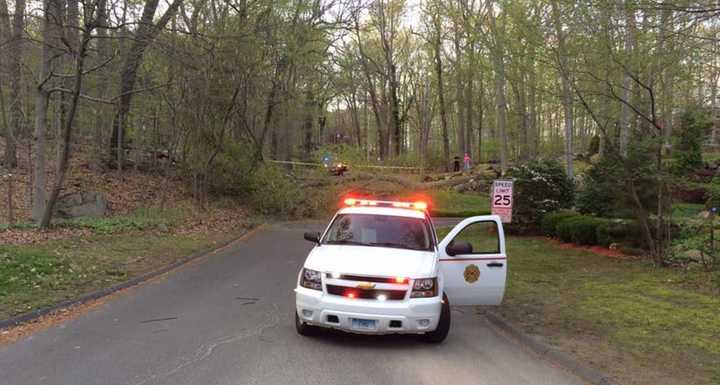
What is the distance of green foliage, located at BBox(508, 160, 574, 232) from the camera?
20766 mm

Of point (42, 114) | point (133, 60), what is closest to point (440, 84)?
point (133, 60)

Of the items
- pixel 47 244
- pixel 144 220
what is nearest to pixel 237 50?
pixel 144 220

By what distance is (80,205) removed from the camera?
21.7 metres

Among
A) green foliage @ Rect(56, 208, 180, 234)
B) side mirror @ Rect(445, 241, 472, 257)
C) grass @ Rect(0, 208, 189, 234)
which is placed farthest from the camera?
green foliage @ Rect(56, 208, 180, 234)

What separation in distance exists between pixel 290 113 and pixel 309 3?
8511mm

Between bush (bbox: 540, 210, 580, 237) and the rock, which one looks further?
the rock

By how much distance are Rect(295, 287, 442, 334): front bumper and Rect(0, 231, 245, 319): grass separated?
14.1 feet

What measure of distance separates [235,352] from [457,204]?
2655 centimetres

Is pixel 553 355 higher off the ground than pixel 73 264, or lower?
lower

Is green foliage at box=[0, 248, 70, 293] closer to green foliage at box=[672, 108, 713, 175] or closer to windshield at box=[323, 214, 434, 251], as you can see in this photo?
windshield at box=[323, 214, 434, 251]

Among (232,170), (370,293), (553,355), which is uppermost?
(232,170)

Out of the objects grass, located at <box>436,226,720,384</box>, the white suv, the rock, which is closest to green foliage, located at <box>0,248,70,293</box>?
the white suv

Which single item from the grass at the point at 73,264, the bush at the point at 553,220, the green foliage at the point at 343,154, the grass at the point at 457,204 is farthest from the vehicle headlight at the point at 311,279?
the green foliage at the point at 343,154

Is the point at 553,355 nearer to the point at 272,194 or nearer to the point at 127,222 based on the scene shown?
the point at 127,222
